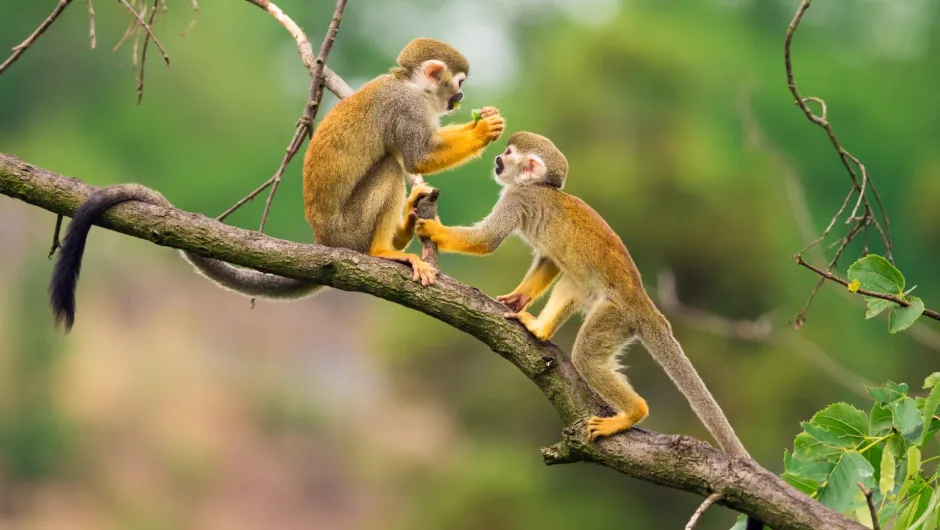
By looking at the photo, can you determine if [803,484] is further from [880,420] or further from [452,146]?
[452,146]

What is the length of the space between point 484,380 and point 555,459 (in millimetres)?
8034

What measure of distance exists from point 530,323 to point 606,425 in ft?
1.35

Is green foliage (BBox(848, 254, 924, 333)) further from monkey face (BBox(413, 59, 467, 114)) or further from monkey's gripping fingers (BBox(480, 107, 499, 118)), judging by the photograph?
monkey face (BBox(413, 59, 467, 114))

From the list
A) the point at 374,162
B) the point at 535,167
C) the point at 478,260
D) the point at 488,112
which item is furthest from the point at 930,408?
the point at 478,260

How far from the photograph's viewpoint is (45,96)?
17.3 meters

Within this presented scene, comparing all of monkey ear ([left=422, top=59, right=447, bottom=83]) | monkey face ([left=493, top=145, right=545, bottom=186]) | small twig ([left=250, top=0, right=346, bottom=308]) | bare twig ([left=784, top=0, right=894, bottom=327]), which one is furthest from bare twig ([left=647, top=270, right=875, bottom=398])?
small twig ([left=250, top=0, right=346, bottom=308])

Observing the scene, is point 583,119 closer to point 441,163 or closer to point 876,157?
point 876,157

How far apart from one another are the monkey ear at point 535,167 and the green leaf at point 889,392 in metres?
1.57

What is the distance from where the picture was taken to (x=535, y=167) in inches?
152

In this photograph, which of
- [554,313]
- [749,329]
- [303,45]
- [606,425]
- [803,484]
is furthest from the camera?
[749,329]

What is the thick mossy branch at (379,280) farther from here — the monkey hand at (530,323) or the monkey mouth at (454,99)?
the monkey mouth at (454,99)

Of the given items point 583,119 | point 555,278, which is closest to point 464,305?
point 555,278

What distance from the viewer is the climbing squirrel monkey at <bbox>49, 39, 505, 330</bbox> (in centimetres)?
360

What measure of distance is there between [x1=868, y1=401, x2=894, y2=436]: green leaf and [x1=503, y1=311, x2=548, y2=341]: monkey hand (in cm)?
96
